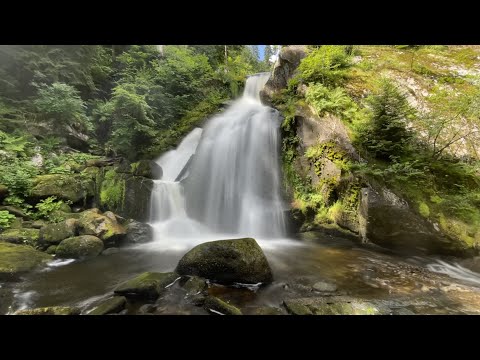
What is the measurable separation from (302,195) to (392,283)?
4313 mm

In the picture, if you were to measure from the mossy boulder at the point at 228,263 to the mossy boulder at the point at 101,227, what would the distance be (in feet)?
10.7

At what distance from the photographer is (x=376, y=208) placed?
662cm

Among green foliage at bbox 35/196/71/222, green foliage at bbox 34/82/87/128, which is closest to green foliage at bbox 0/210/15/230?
green foliage at bbox 35/196/71/222

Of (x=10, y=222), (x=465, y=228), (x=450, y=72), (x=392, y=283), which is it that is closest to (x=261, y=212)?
(x=392, y=283)

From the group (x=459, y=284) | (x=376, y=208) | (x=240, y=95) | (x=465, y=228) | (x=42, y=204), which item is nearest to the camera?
(x=459, y=284)

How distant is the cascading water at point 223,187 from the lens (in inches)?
357

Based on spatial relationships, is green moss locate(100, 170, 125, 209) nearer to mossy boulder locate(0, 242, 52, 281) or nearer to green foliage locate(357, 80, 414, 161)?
mossy boulder locate(0, 242, 52, 281)

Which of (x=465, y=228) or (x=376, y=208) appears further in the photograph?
(x=376, y=208)

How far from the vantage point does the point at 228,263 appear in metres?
4.94

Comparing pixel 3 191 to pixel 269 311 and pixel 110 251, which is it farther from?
pixel 269 311

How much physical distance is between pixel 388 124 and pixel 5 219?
35.5 feet

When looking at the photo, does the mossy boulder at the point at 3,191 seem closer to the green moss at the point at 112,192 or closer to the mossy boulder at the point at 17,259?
the mossy boulder at the point at 17,259

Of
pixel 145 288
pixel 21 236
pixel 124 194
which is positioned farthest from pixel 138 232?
pixel 145 288
